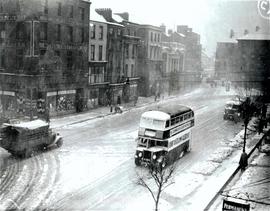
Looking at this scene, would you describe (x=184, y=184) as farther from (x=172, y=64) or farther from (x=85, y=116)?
(x=172, y=64)

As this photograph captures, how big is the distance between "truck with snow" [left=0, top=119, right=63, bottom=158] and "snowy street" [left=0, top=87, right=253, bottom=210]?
69 cm

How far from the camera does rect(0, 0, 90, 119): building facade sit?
3884cm

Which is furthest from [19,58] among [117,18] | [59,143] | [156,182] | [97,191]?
[156,182]

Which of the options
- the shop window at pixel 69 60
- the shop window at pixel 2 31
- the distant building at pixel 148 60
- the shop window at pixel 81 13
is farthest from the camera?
the distant building at pixel 148 60

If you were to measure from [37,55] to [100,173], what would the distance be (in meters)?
19.0

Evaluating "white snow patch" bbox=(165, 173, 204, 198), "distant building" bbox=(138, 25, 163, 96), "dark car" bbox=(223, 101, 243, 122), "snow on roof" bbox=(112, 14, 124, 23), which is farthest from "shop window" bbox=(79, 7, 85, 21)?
"white snow patch" bbox=(165, 173, 204, 198)

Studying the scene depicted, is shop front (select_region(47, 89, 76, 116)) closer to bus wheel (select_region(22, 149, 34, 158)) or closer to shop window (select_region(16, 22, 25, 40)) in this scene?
shop window (select_region(16, 22, 25, 40))

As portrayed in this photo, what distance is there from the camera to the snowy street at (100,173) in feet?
64.0

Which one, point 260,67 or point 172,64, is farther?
point 172,64

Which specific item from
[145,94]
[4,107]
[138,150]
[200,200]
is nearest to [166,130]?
[138,150]

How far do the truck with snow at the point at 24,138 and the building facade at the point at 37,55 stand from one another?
38.0 ft

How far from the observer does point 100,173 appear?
24.2 metres

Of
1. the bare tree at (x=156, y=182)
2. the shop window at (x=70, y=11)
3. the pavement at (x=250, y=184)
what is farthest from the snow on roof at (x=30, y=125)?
the shop window at (x=70, y=11)

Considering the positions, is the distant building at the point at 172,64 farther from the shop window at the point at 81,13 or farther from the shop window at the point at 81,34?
the shop window at the point at 81,13
